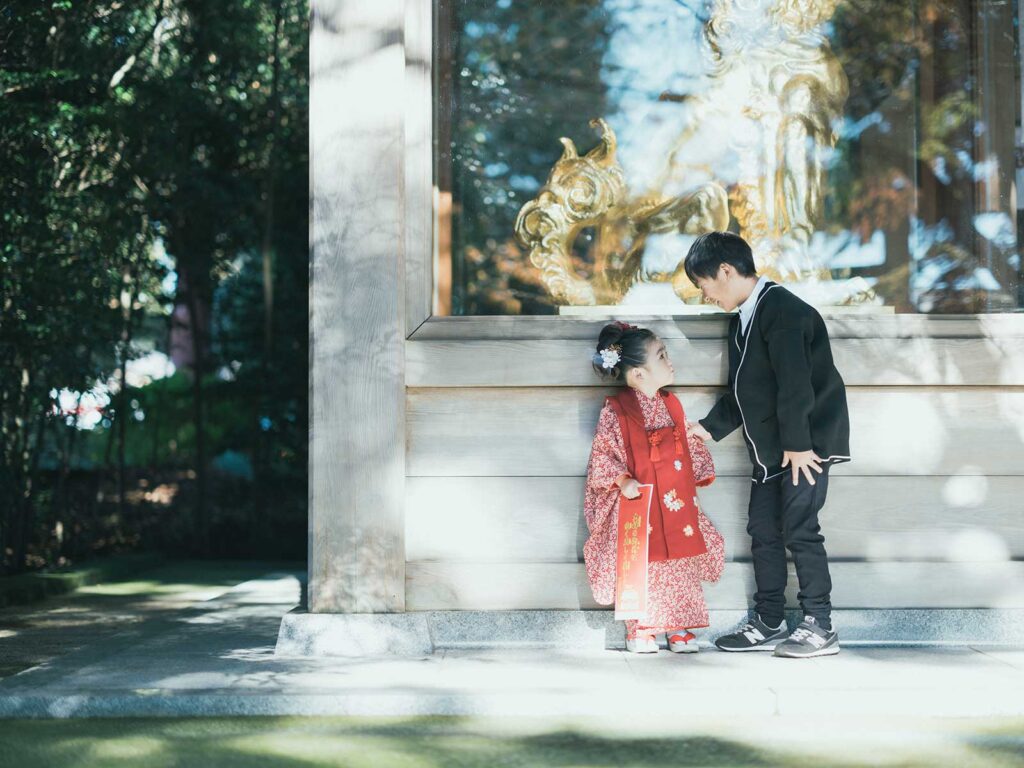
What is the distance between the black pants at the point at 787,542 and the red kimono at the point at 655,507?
211 millimetres

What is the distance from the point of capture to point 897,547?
416cm

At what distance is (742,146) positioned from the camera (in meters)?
4.91

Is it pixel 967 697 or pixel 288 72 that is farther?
pixel 288 72

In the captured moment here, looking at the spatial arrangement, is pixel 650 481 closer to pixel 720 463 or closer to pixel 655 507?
pixel 655 507

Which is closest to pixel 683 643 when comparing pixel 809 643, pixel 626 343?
pixel 809 643

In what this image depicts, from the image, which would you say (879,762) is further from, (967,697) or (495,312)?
(495,312)

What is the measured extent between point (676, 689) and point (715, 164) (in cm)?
253

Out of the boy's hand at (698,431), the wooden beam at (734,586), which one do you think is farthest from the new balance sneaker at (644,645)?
the boy's hand at (698,431)

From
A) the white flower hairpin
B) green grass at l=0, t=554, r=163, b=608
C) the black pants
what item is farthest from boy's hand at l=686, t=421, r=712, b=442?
green grass at l=0, t=554, r=163, b=608

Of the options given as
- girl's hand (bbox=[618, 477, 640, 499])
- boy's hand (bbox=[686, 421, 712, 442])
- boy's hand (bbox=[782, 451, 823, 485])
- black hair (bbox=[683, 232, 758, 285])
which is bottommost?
girl's hand (bbox=[618, 477, 640, 499])

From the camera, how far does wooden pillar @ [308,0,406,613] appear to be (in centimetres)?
403

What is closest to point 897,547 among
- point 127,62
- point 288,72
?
point 127,62

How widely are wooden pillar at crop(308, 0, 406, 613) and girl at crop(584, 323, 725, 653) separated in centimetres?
75

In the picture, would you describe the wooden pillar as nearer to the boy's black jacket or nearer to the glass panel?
the glass panel
